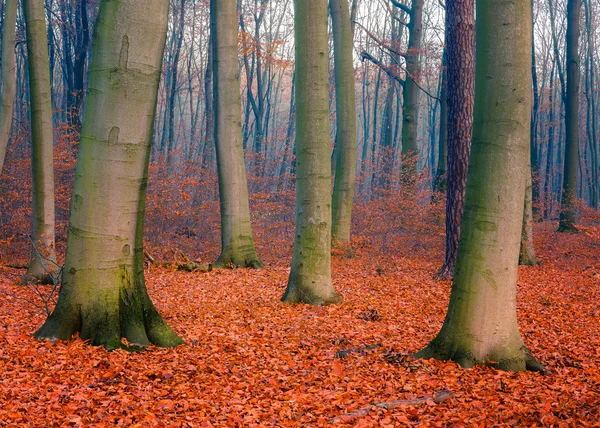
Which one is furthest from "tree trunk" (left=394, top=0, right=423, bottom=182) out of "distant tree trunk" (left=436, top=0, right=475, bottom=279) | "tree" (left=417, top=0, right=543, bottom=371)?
"tree" (left=417, top=0, right=543, bottom=371)

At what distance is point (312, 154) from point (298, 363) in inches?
131

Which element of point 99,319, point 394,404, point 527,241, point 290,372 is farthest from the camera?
point 527,241

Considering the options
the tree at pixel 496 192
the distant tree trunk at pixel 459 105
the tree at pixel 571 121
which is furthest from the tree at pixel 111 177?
the tree at pixel 571 121

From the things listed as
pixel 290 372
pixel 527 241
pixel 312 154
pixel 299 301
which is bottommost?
pixel 290 372

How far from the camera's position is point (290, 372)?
15.6 feet

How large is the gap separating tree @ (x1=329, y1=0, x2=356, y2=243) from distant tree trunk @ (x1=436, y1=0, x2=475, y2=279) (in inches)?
143

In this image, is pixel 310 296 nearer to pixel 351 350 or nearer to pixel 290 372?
pixel 351 350

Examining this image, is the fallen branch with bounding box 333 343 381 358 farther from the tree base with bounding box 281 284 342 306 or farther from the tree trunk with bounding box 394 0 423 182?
the tree trunk with bounding box 394 0 423 182

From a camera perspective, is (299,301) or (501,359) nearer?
(501,359)

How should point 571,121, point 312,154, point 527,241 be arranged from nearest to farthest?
1. point 312,154
2. point 527,241
3. point 571,121

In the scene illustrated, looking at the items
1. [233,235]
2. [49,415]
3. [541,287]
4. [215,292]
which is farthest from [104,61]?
[541,287]

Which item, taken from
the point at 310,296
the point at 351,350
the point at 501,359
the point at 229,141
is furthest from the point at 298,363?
the point at 229,141

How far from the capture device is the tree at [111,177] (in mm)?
4836

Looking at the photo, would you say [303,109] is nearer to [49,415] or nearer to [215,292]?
[215,292]
